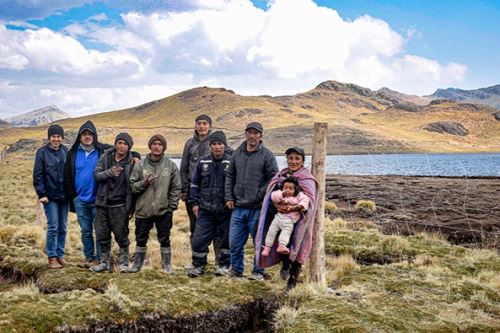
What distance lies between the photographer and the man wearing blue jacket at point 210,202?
7.25 m

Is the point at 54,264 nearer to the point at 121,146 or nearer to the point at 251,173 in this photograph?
the point at 121,146

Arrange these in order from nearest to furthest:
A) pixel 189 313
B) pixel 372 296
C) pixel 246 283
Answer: pixel 189 313 → pixel 372 296 → pixel 246 283

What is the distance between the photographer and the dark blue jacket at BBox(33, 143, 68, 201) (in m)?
7.23

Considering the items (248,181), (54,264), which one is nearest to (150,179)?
(248,181)

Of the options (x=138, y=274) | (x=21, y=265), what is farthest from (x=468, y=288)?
(x=21, y=265)

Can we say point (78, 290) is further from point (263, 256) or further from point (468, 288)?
point (468, 288)

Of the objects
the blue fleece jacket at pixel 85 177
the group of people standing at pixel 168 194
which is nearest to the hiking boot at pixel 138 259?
the group of people standing at pixel 168 194

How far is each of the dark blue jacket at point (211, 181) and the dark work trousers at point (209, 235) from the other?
17 cm

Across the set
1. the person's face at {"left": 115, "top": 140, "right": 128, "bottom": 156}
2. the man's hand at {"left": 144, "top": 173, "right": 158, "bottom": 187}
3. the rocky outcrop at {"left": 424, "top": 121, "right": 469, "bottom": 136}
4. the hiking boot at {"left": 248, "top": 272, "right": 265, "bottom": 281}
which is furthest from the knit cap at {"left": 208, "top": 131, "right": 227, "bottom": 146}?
the rocky outcrop at {"left": 424, "top": 121, "right": 469, "bottom": 136}

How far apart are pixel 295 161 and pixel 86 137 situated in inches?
134

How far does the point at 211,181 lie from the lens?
23.9 feet

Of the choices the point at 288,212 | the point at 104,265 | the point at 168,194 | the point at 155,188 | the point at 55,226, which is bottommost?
the point at 104,265

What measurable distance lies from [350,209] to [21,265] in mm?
15407

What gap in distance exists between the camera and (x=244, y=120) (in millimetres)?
163750
